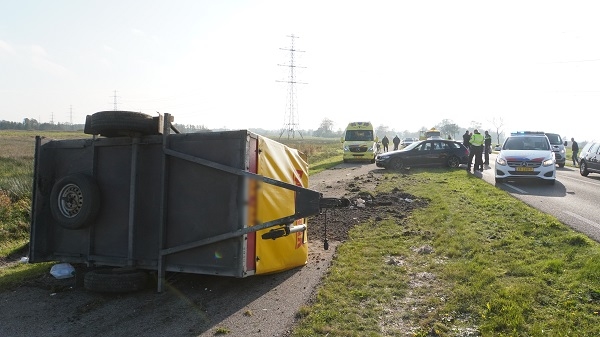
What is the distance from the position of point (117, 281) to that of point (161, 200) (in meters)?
1.03

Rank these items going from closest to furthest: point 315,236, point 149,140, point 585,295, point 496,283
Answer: point 585,295
point 496,283
point 149,140
point 315,236

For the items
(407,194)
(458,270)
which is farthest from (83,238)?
(407,194)

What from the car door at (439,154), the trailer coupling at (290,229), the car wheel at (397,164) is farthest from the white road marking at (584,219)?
the car wheel at (397,164)

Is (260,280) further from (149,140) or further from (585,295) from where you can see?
(585,295)

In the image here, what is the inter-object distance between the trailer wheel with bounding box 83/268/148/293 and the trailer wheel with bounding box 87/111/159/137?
63.6 inches

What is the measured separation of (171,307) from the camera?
4.75 meters

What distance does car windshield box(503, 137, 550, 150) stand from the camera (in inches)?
597

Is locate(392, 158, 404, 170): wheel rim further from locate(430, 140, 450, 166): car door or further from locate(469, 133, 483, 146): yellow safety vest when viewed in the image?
locate(469, 133, 483, 146): yellow safety vest

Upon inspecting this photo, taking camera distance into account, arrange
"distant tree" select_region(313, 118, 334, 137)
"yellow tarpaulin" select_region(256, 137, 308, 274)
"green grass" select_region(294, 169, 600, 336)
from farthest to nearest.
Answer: "distant tree" select_region(313, 118, 334, 137)
"yellow tarpaulin" select_region(256, 137, 308, 274)
"green grass" select_region(294, 169, 600, 336)

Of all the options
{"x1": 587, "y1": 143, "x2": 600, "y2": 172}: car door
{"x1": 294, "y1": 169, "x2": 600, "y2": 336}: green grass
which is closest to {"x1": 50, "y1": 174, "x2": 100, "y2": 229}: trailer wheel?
{"x1": 294, "y1": 169, "x2": 600, "y2": 336}: green grass

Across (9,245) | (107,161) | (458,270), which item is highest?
(107,161)

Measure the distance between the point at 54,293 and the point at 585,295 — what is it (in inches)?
231

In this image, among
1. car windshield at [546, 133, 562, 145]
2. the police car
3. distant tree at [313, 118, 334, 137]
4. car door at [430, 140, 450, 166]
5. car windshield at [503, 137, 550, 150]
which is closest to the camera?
the police car

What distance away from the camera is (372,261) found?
20.2ft
